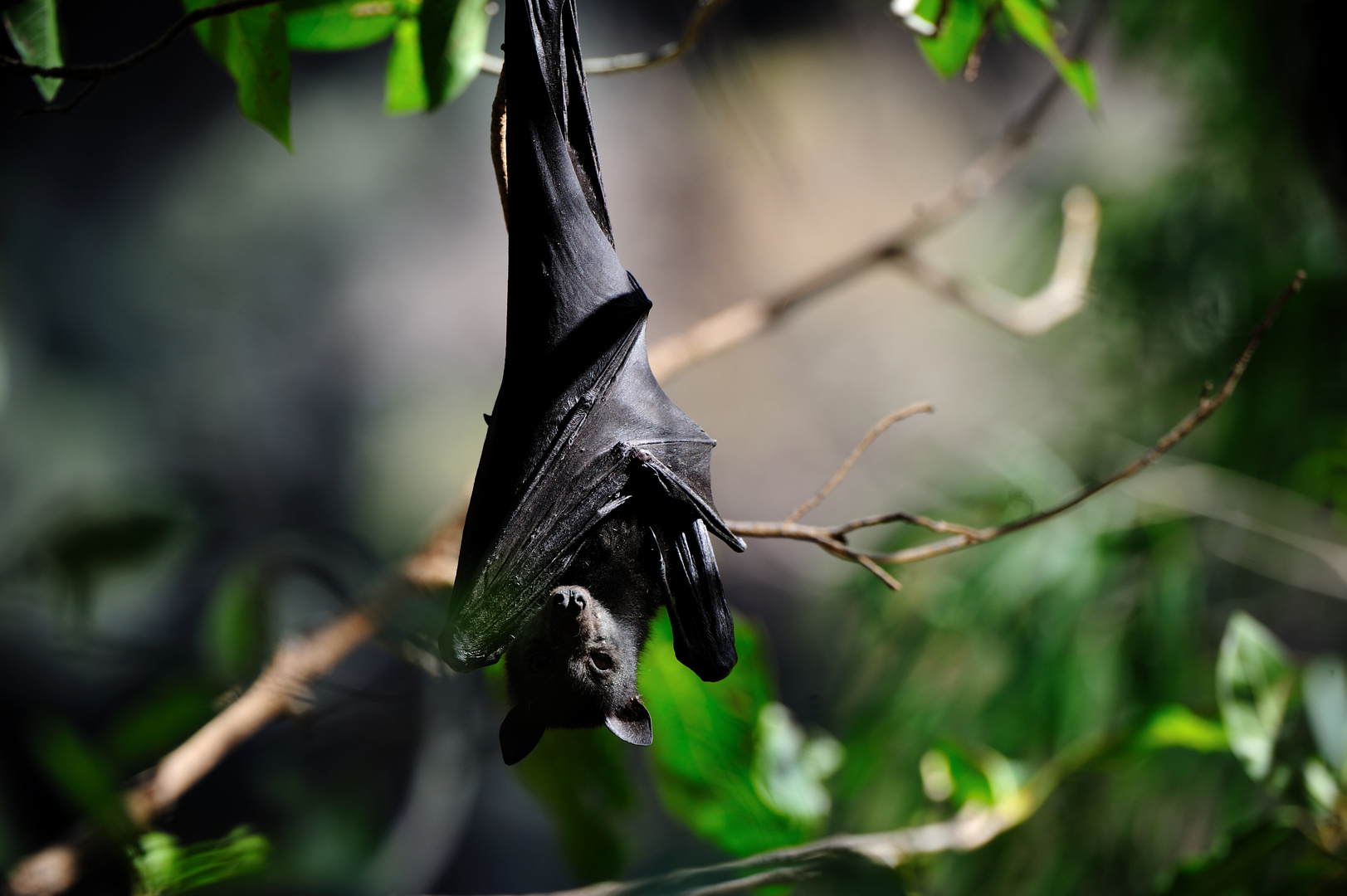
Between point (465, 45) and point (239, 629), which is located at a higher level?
point (465, 45)

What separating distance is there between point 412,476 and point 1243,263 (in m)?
2.82

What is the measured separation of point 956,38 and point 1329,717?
0.95 m

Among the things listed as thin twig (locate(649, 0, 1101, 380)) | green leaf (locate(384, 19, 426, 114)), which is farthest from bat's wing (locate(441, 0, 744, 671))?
thin twig (locate(649, 0, 1101, 380))

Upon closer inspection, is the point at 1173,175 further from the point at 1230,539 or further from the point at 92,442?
the point at 92,442

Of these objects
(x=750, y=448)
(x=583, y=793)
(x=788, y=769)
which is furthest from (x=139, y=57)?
(x=750, y=448)

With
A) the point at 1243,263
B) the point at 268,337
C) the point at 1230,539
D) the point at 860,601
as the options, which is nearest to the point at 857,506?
the point at 860,601

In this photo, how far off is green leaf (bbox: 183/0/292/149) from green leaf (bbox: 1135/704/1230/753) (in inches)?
44.7

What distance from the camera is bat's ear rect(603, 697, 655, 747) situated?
24.1 inches

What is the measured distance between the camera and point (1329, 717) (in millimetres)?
1000

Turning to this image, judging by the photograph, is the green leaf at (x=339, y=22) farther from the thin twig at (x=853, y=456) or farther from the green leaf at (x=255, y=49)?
the thin twig at (x=853, y=456)

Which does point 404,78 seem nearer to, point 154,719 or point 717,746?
point 154,719

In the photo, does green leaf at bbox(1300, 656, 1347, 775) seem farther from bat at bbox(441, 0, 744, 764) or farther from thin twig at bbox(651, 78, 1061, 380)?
bat at bbox(441, 0, 744, 764)

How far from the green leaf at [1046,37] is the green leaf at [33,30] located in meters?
0.75

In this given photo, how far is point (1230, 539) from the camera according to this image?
82.3 inches
